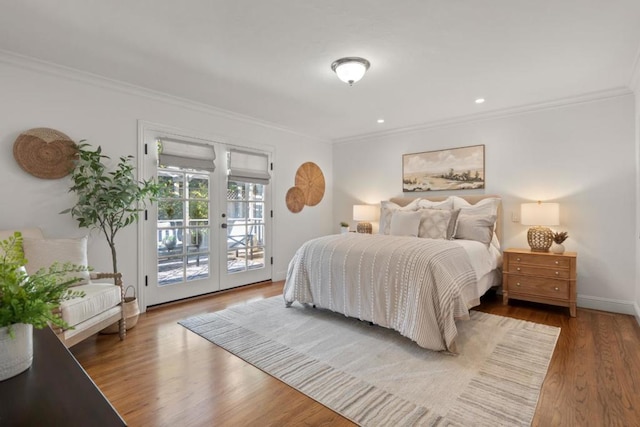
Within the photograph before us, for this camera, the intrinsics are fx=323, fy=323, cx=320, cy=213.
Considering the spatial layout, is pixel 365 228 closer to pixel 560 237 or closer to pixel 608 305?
pixel 560 237

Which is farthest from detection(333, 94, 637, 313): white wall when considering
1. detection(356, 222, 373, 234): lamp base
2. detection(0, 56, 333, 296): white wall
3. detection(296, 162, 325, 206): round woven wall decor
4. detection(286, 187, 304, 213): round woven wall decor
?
detection(0, 56, 333, 296): white wall

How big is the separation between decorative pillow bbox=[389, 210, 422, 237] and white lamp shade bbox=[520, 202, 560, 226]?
3.78 feet

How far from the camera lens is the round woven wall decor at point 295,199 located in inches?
205

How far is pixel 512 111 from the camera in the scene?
13.3 ft

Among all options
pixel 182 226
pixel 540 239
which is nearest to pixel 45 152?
pixel 182 226

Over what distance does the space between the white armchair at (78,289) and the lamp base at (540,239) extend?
168 inches

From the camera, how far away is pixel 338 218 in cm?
595

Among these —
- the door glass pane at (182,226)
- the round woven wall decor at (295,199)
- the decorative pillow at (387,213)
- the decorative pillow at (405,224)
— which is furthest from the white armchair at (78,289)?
the decorative pillow at (387,213)

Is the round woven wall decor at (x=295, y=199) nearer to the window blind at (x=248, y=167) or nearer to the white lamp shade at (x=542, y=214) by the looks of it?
the window blind at (x=248, y=167)

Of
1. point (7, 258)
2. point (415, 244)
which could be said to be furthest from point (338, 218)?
point (7, 258)

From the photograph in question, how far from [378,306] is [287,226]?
2.65 meters

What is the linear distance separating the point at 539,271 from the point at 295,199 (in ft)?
11.2

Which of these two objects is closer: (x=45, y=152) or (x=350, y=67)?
(x=350, y=67)

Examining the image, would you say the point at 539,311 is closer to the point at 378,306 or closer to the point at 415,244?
the point at 415,244
